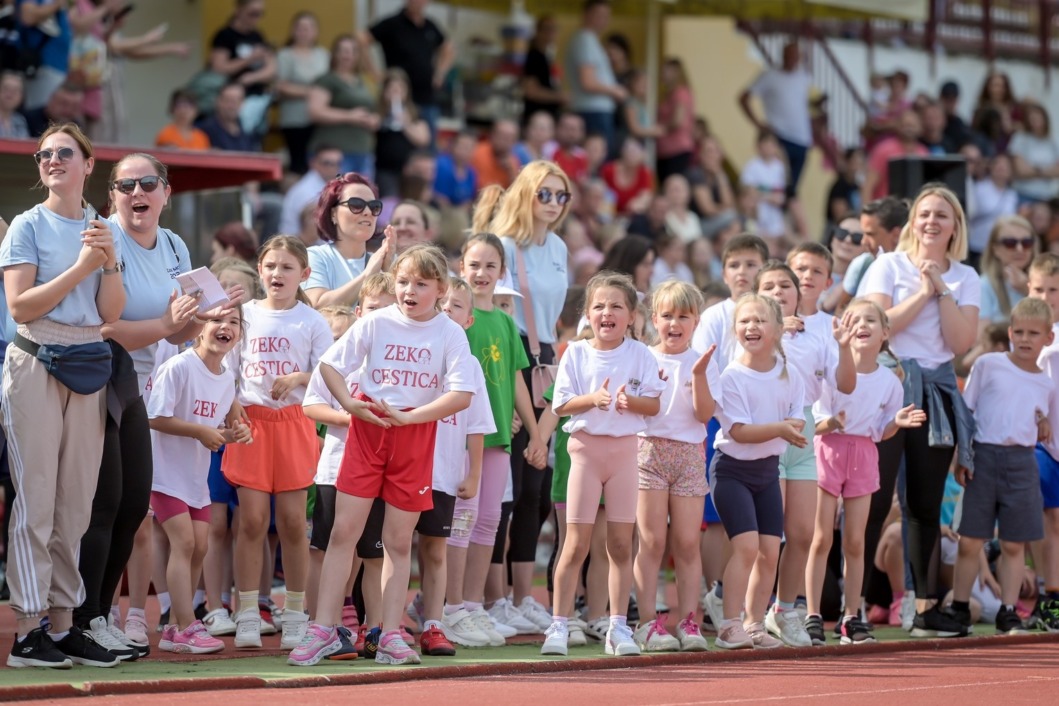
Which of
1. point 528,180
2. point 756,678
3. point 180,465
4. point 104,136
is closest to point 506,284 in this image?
point 528,180

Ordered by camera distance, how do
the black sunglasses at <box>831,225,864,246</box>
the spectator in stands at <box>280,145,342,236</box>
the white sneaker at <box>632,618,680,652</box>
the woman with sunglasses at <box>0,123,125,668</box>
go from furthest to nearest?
the spectator in stands at <box>280,145,342,236</box>
the black sunglasses at <box>831,225,864,246</box>
the white sneaker at <box>632,618,680,652</box>
the woman with sunglasses at <box>0,123,125,668</box>

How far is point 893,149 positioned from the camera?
18172 mm

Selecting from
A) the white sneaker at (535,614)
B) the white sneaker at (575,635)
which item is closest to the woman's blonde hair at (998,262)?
the white sneaker at (535,614)

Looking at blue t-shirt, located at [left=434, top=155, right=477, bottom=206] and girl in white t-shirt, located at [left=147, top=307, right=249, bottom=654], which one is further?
blue t-shirt, located at [left=434, top=155, right=477, bottom=206]

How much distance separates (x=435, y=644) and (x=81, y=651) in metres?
1.62

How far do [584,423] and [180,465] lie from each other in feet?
6.21

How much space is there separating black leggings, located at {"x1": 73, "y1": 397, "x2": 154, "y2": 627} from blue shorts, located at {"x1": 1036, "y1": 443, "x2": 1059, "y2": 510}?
16.5ft

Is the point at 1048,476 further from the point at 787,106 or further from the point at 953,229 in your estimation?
the point at 787,106

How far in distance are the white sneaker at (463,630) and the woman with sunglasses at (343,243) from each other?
5.45 ft

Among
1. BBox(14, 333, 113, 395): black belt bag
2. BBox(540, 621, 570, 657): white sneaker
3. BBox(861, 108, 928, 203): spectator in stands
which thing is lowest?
BBox(540, 621, 570, 657): white sneaker

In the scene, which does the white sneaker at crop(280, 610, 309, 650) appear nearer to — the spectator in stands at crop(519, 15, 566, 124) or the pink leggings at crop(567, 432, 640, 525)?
the pink leggings at crop(567, 432, 640, 525)

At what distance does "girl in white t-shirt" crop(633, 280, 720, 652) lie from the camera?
816 cm

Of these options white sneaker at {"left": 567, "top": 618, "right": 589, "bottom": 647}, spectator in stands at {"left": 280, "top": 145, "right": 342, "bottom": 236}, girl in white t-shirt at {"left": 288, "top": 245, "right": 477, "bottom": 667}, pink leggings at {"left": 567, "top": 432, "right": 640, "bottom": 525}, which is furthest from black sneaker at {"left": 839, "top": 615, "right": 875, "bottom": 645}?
spectator in stands at {"left": 280, "top": 145, "right": 342, "bottom": 236}

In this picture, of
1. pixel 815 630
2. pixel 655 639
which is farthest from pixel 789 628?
pixel 655 639
